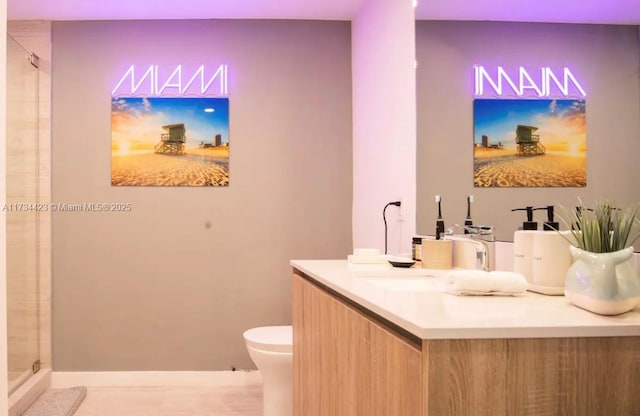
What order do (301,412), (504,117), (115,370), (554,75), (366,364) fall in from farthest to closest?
(115,370)
(301,412)
(504,117)
(554,75)
(366,364)

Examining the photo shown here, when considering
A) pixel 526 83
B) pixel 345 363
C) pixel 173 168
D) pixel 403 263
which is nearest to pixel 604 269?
pixel 345 363

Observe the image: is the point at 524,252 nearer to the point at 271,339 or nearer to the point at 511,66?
the point at 511,66

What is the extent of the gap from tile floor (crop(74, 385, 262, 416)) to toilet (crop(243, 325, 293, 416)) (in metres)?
0.42

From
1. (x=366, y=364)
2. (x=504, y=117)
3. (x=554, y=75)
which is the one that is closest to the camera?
(x=366, y=364)

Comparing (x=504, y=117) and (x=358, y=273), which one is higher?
(x=504, y=117)

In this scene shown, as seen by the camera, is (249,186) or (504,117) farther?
(249,186)

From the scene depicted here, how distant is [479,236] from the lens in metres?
1.94

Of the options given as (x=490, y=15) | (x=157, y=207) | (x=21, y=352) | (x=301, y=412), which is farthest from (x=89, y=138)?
(x=490, y=15)

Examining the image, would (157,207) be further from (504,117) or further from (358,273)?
(504,117)

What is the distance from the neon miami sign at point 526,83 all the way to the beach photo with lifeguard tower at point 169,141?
6.61 feet

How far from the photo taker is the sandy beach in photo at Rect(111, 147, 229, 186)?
11.4 feet

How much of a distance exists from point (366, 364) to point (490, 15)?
1.33 m

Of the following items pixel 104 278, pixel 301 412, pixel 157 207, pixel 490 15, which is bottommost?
pixel 301 412

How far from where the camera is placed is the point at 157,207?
3.48 m
